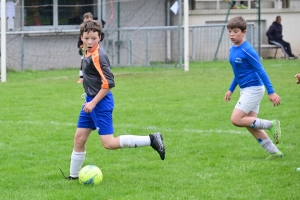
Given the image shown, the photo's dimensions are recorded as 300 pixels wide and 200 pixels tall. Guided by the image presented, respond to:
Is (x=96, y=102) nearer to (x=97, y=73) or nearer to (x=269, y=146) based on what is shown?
(x=97, y=73)

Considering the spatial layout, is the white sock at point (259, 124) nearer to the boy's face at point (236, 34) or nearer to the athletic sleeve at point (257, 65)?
the athletic sleeve at point (257, 65)

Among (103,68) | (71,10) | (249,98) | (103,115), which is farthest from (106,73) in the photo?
(71,10)

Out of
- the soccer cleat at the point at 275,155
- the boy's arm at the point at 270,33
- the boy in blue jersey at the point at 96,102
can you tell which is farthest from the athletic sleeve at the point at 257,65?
the boy's arm at the point at 270,33

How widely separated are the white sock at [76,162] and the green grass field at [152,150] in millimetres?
154

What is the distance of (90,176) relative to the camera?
21.8 ft

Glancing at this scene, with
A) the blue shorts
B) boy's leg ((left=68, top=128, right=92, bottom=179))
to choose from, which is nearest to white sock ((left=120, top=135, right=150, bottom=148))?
the blue shorts

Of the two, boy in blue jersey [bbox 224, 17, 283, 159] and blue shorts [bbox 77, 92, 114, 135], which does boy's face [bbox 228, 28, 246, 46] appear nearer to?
boy in blue jersey [bbox 224, 17, 283, 159]

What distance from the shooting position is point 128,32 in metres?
22.5

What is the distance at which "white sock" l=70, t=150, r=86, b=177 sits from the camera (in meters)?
6.89

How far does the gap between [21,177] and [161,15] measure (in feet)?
59.6

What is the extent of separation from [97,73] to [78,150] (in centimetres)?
81

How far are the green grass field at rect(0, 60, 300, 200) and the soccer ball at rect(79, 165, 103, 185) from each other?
0.23 feet

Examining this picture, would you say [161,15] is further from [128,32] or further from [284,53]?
[284,53]

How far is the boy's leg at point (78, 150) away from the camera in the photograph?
6816 millimetres
